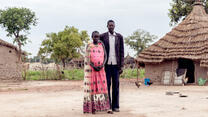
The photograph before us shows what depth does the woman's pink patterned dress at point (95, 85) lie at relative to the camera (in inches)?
230

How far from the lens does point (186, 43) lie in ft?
53.1

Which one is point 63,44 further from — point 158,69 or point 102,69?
point 102,69

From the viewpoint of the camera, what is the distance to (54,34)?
42.8 metres

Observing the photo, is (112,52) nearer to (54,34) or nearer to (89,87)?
(89,87)

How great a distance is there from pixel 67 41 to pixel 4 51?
1987cm

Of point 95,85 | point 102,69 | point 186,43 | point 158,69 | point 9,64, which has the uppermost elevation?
point 186,43

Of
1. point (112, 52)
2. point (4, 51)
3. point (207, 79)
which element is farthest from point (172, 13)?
point (112, 52)

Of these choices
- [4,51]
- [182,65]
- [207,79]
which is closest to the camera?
[207,79]

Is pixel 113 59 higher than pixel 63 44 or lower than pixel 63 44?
lower

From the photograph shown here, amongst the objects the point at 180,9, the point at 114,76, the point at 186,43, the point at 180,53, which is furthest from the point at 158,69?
the point at 114,76

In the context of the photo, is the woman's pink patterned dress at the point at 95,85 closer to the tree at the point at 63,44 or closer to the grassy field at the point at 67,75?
the grassy field at the point at 67,75

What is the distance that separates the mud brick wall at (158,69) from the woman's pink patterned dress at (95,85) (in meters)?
11.3

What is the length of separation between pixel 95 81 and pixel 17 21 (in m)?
32.2

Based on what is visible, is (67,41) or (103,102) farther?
(67,41)
